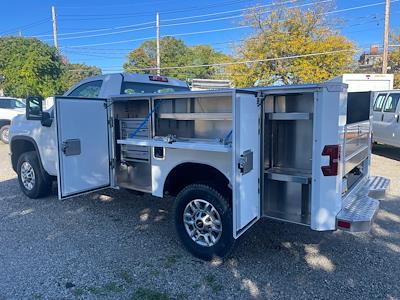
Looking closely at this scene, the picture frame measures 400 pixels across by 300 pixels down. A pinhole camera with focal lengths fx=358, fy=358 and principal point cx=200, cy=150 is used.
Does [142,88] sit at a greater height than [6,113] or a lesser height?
greater

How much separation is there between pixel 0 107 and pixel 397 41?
3202 centimetres

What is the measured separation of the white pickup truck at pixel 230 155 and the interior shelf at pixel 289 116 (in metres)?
0.01

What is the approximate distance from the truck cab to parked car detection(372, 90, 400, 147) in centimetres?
640

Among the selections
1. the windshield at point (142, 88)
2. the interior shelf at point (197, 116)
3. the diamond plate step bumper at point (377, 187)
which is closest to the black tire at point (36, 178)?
the windshield at point (142, 88)

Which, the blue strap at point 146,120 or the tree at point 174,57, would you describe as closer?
the blue strap at point 146,120

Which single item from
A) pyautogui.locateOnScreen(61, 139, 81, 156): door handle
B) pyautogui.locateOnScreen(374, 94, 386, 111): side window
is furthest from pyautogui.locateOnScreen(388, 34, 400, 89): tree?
pyautogui.locateOnScreen(61, 139, 81, 156): door handle

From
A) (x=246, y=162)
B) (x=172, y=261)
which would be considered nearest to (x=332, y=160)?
(x=246, y=162)

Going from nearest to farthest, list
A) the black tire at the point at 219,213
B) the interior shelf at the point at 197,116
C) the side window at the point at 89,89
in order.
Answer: the black tire at the point at 219,213 → the interior shelf at the point at 197,116 → the side window at the point at 89,89

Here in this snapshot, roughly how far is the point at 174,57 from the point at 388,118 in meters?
41.6

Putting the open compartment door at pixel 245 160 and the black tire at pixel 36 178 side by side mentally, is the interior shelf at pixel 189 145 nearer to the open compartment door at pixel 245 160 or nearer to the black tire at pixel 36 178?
the open compartment door at pixel 245 160

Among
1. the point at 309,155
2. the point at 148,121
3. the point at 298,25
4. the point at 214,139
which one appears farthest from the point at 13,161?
the point at 298,25

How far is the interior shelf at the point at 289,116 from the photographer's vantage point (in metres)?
3.40

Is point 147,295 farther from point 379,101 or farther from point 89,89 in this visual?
point 379,101

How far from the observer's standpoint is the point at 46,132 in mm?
5570
